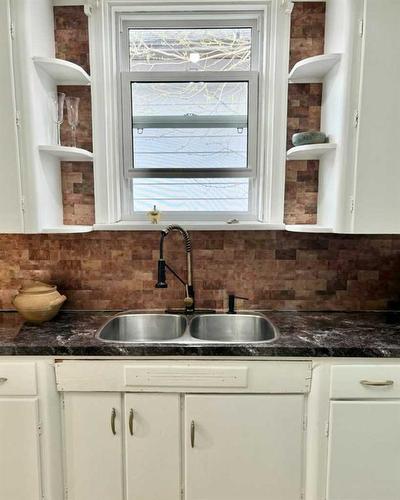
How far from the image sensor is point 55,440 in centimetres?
146

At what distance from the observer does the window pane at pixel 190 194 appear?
2.01 m

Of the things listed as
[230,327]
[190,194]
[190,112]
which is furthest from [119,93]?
[230,327]

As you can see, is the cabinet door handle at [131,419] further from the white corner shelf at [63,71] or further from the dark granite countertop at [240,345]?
the white corner shelf at [63,71]

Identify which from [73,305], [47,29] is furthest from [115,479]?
[47,29]

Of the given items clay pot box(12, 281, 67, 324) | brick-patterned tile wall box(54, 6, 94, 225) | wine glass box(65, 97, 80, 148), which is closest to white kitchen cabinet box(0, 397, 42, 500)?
clay pot box(12, 281, 67, 324)

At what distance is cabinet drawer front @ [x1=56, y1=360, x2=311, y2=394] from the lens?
1421 millimetres

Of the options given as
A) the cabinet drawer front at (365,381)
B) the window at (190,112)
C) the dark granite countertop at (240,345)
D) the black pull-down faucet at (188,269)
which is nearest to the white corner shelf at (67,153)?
the window at (190,112)

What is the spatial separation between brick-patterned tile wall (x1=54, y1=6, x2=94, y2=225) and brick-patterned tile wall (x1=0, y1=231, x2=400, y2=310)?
166 mm

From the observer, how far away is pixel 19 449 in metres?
1.45

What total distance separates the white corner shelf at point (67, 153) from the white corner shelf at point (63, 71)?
0.38 metres

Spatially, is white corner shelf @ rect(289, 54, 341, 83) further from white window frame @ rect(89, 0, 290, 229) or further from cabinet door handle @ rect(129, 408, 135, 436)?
cabinet door handle @ rect(129, 408, 135, 436)

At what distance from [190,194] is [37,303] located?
3.36 ft

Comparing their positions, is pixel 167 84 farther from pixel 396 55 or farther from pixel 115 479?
pixel 115 479

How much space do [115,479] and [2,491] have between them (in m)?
0.49
